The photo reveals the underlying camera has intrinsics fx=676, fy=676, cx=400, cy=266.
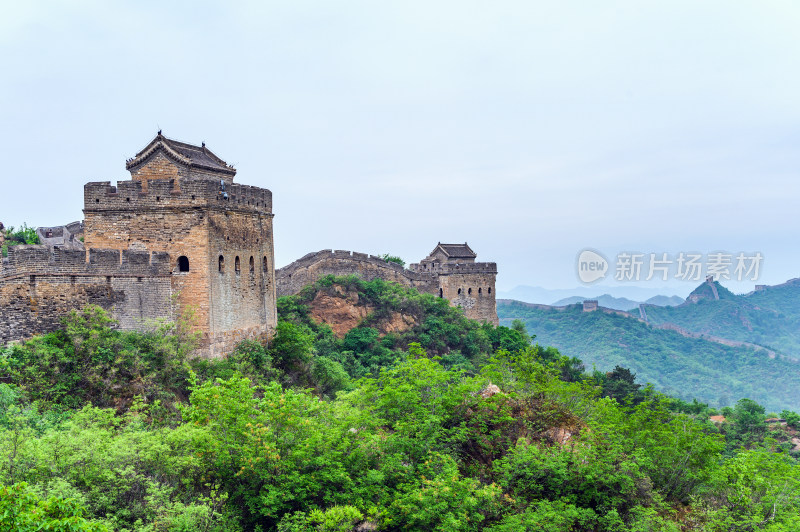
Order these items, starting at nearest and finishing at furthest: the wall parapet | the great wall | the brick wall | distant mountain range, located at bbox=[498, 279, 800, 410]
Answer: the great wall < the brick wall < the wall parapet < distant mountain range, located at bbox=[498, 279, 800, 410]

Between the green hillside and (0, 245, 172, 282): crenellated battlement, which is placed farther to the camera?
the green hillside

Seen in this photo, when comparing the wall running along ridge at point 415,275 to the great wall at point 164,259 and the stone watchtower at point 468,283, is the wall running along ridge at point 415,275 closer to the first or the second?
the stone watchtower at point 468,283

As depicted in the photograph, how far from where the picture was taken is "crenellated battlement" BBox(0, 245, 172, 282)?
50.2ft

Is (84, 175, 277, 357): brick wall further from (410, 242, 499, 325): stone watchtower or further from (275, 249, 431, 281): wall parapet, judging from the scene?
(410, 242, 499, 325): stone watchtower

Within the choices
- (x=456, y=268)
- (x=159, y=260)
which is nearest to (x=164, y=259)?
(x=159, y=260)

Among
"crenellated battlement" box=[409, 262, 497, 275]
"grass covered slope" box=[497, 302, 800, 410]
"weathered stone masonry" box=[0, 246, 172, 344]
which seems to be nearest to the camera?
"weathered stone masonry" box=[0, 246, 172, 344]

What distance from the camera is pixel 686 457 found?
16.7m

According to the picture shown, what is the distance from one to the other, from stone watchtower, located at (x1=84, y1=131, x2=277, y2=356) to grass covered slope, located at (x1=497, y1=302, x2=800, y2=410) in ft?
197

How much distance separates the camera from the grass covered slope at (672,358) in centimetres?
7538

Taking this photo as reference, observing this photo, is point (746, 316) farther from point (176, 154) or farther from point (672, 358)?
point (176, 154)

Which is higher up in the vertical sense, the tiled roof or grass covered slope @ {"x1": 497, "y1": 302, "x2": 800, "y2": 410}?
the tiled roof

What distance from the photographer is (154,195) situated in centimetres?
1802

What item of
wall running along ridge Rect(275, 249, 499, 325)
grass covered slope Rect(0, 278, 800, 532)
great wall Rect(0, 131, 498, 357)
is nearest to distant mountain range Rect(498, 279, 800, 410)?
wall running along ridge Rect(275, 249, 499, 325)

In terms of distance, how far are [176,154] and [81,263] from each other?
180 inches
